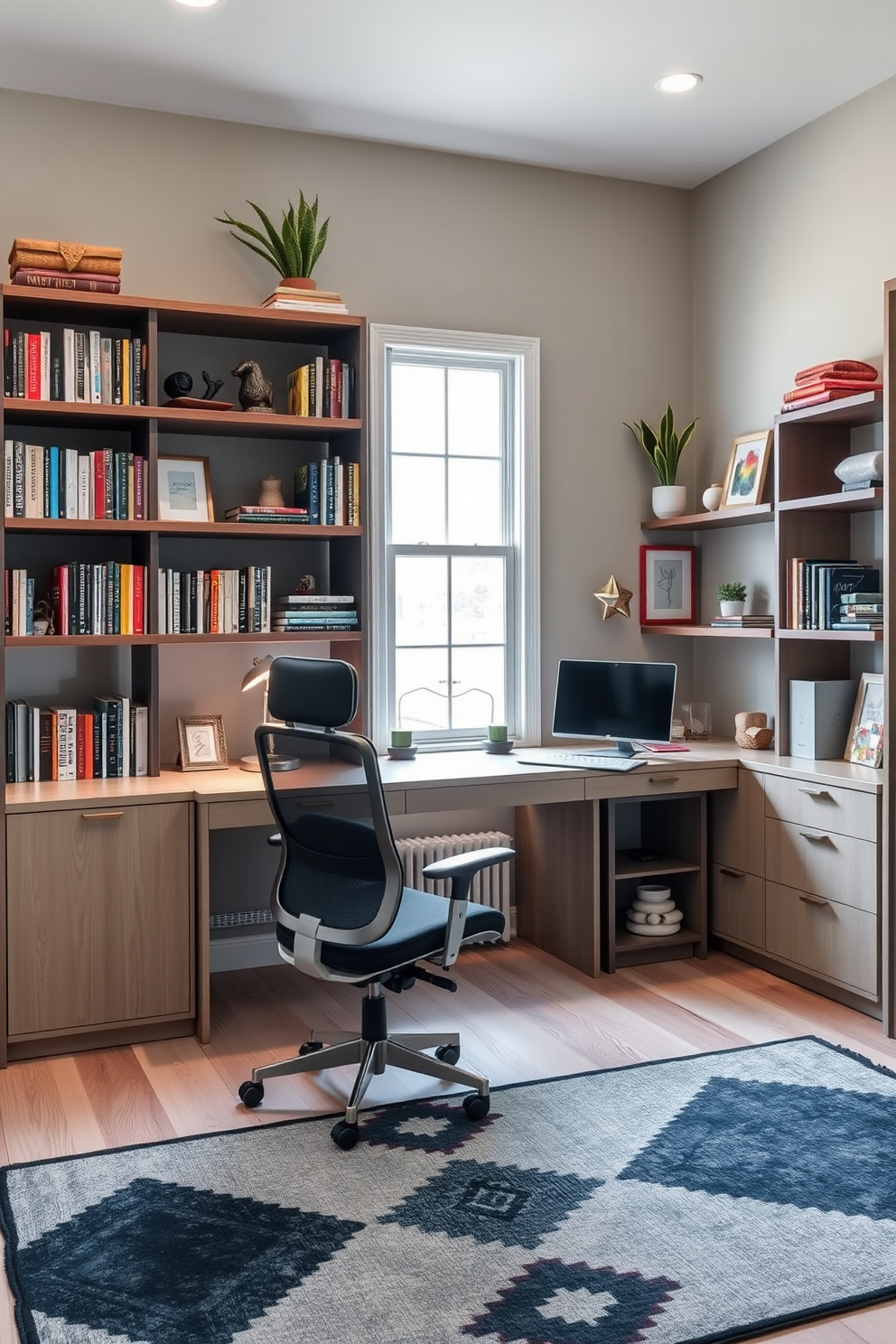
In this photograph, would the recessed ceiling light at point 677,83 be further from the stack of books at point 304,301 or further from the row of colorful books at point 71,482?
the row of colorful books at point 71,482

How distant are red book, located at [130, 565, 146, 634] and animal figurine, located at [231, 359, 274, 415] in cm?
66

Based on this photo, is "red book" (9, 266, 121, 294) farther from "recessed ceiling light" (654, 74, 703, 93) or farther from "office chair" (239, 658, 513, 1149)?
"recessed ceiling light" (654, 74, 703, 93)

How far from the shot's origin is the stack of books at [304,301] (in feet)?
12.6

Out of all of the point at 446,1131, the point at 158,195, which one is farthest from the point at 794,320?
the point at 446,1131

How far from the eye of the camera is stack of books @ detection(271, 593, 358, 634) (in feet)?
12.8

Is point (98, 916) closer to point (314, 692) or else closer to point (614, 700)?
point (314, 692)

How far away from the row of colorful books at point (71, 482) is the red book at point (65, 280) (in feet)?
1.54

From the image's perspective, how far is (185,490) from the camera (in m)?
3.88

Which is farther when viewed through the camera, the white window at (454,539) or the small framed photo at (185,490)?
the white window at (454,539)

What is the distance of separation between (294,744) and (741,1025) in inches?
62.6

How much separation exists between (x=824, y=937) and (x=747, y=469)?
1.70m

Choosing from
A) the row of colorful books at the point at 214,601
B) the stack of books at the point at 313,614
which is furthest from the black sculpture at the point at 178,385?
the stack of books at the point at 313,614

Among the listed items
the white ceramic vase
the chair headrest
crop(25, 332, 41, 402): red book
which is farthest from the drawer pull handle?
crop(25, 332, 41, 402): red book

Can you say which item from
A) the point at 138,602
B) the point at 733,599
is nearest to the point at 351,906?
the point at 138,602
